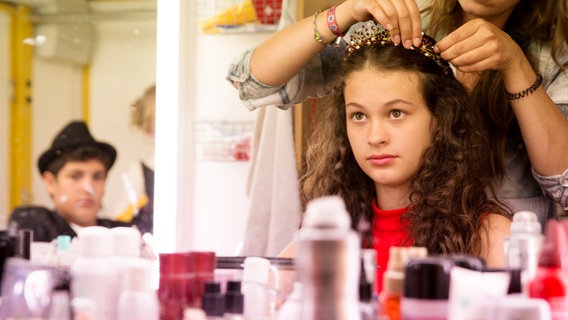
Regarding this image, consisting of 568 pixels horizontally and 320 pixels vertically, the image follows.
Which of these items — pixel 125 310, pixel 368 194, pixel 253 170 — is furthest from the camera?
pixel 253 170

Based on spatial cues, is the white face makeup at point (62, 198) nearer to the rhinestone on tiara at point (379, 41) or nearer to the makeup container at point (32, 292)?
the makeup container at point (32, 292)

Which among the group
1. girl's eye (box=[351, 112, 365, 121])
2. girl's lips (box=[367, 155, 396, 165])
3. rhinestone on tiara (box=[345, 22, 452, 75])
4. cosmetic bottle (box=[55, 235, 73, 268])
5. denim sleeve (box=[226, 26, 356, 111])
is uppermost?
rhinestone on tiara (box=[345, 22, 452, 75])

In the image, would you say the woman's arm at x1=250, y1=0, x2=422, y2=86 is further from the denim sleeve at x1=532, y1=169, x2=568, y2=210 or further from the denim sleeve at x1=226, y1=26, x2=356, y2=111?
the denim sleeve at x1=532, y1=169, x2=568, y2=210

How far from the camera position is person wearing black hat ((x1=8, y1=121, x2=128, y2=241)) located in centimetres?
95

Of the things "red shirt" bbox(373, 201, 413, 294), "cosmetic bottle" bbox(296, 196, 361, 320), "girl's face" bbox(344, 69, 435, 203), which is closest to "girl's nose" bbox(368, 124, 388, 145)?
"girl's face" bbox(344, 69, 435, 203)

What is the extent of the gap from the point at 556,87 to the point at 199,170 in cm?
58

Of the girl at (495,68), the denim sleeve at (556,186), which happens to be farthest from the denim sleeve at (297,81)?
the denim sleeve at (556,186)

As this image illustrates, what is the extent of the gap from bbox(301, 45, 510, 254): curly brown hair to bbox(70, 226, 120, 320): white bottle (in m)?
0.33

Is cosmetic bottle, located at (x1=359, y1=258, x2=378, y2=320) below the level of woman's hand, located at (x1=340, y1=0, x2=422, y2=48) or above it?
below

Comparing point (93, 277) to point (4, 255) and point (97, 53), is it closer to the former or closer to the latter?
point (4, 255)

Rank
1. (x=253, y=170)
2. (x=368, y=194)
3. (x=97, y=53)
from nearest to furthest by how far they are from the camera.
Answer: (x=368, y=194) → (x=97, y=53) → (x=253, y=170)

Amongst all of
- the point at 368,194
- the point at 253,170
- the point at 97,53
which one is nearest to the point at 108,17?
the point at 97,53

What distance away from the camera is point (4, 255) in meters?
0.72

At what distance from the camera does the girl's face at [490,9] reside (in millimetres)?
937
